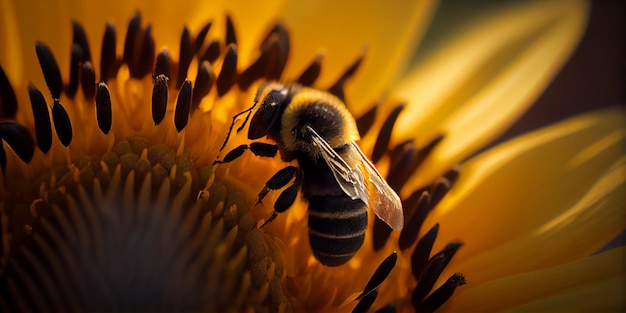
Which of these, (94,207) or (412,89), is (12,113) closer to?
(94,207)

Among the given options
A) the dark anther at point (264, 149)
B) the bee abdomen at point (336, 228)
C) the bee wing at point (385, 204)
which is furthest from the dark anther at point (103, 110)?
the bee wing at point (385, 204)

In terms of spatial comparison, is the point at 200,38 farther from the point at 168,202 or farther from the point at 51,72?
the point at 168,202

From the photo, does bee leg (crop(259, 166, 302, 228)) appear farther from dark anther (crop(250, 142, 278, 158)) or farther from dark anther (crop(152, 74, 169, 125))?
dark anther (crop(152, 74, 169, 125))

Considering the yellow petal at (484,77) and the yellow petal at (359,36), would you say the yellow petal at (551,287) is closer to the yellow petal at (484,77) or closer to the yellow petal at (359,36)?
the yellow petal at (484,77)

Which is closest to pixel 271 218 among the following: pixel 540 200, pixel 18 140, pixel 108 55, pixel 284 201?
pixel 284 201

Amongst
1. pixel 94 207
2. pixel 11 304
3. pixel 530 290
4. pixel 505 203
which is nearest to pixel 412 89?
pixel 505 203

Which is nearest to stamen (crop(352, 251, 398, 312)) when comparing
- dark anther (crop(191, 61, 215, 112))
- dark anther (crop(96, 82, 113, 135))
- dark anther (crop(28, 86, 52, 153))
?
dark anther (crop(191, 61, 215, 112))
